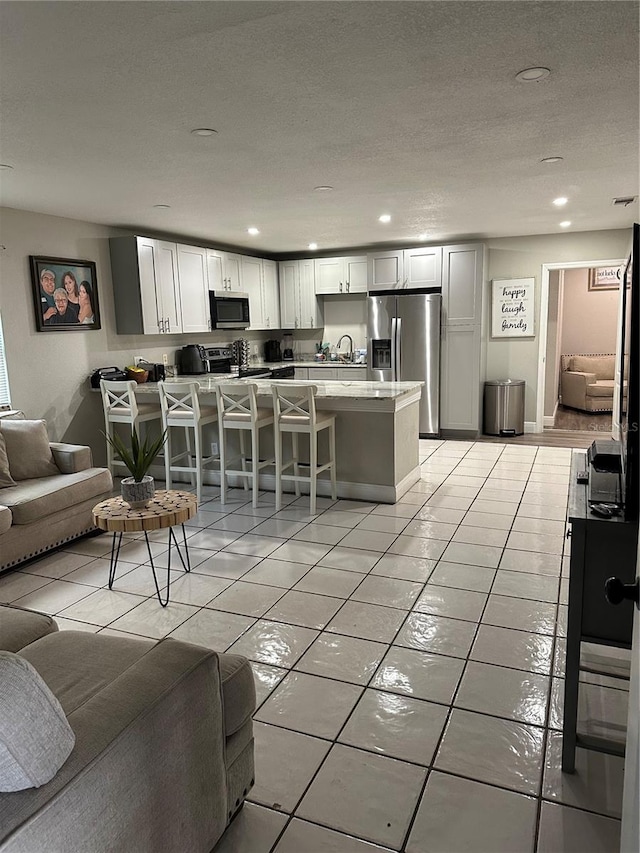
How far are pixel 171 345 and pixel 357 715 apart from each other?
5144 millimetres

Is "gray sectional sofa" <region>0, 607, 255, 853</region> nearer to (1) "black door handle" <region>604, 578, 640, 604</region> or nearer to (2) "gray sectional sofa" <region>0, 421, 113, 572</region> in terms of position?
Answer: (1) "black door handle" <region>604, 578, 640, 604</region>

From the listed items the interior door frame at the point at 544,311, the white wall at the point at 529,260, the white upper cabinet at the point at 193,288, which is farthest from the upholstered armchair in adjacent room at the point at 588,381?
the white upper cabinet at the point at 193,288

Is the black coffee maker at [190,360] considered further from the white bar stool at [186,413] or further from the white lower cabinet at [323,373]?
the white lower cabinet at [323,373]

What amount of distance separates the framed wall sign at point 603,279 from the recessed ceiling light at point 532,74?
7678 millimetres

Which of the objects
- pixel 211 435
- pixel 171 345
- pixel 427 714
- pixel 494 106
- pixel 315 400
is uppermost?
pixel 494 106

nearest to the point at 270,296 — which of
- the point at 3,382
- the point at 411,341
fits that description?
the point at 411,341

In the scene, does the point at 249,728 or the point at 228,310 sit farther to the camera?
the point at 228,310

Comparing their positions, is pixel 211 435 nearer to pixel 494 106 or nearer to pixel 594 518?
pixel 494 106

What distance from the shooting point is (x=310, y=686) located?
7.83 feet

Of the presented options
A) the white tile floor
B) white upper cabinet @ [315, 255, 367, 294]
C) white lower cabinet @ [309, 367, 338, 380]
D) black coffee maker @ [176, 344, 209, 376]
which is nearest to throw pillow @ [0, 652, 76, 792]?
the white tile floor

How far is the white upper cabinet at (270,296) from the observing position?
7926 mm

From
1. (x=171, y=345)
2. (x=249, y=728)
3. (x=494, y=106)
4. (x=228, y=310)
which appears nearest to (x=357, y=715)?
(x=249, y=728)

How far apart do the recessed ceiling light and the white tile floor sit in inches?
96.3

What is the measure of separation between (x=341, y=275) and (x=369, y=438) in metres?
3.79
